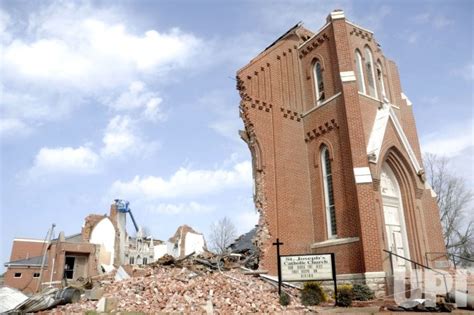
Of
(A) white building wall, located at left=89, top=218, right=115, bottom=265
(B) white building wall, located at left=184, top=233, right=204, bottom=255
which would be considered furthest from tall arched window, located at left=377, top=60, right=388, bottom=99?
(B) white building wall, located at left=184, top=233, right=204, bottom=255

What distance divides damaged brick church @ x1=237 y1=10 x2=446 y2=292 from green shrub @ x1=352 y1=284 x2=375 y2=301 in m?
0.77

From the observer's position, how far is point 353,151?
1565 centimetres

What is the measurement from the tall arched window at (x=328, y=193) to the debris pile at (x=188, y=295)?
4748 millimetres

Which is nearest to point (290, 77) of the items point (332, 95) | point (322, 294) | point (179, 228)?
point (332, 95)

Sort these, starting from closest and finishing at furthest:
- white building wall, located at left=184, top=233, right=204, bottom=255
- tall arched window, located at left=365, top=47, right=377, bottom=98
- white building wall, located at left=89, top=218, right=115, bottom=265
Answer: tall arched window, located at left=365, top=47, right=377, bottom=98 → white building wall, located at left=89, top=218, right=115, bottom=265 → white building wall, located at left=184, top=233, right=204, bottom=255

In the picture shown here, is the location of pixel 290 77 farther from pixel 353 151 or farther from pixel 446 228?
pixel 446 228

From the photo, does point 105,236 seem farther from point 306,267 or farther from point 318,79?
point 306,267

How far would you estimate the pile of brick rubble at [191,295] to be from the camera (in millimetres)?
9617

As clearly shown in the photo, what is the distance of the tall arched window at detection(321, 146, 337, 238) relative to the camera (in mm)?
16409

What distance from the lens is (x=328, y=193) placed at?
16.9 meters

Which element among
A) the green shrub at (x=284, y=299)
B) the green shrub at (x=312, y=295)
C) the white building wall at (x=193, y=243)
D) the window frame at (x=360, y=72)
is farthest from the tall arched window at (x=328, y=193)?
the white building wall at (x=193, y=243)

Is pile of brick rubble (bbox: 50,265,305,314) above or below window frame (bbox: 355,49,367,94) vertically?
below

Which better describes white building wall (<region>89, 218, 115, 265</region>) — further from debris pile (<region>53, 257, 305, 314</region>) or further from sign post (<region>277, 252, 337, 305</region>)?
sign post (<region>277, 252, 337, 305</region>)

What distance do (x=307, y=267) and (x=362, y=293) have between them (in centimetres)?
285
